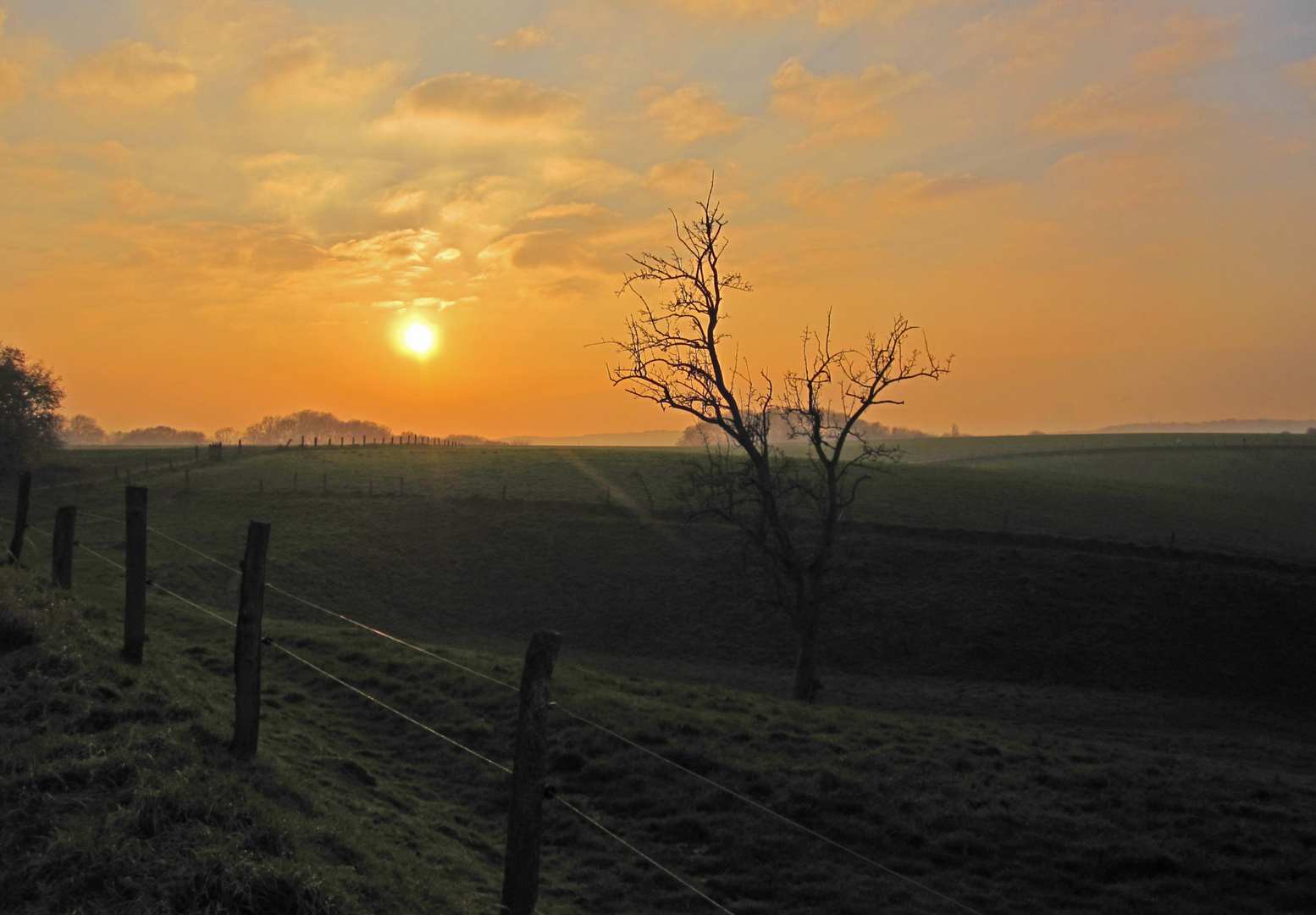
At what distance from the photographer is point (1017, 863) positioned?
35.5ft

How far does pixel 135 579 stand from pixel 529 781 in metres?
8.60

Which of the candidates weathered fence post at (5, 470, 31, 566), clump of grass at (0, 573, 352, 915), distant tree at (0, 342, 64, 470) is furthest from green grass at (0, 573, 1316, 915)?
distant tree at (0, 342, 64, 470)

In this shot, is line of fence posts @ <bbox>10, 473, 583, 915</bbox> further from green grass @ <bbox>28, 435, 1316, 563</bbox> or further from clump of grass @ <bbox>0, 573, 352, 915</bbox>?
green grass @ <bbox>28, 435, 1316, 563</bbox>

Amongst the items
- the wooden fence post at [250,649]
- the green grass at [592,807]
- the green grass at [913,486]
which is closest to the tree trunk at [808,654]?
the green grass at [592,807]

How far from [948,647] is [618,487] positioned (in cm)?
3119

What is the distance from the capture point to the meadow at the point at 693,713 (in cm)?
838

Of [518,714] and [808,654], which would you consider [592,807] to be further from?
[808,654]

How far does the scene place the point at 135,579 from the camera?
12.3 m

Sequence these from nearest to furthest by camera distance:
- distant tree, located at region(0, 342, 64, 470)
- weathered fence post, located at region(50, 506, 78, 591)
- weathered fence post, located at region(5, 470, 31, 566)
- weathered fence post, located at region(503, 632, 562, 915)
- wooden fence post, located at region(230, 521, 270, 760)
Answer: weathered fence post, located at region(503, 632, 562, 915) → wooden fence post, located at region(230, 521, 270, 760) → weathered fence post, located at region(50, 506, 78, 591) → weathered fence post, located at region(5, 470, 31, 566) → distant tree, located at region(0, 342, 64, 470)

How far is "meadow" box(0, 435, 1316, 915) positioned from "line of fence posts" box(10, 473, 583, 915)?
2.01ft

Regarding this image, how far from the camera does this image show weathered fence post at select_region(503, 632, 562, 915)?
7059mm

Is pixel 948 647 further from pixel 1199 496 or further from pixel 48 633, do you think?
pixel 1199 496

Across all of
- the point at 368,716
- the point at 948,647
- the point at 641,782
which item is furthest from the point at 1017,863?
the point at 948,647

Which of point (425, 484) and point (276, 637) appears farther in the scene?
point (425, 484)
